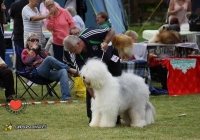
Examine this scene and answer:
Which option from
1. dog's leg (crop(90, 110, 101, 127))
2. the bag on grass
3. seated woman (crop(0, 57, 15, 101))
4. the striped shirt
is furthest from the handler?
the striped shirt

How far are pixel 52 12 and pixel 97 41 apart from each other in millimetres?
4104

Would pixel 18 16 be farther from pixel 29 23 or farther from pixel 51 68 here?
pixel 51 68

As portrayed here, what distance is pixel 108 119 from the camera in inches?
262

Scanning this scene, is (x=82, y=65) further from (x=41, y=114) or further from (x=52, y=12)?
(x=52, y=12)

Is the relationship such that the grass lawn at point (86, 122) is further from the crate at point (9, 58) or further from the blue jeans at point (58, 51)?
the crate at point (9, 58)

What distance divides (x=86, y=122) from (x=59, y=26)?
399 centimetres

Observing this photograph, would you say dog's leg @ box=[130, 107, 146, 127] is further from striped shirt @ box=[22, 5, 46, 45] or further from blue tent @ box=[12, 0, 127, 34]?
blue tent @ box=[12, 0, 127, 34]

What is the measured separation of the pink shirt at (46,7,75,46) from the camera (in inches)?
433

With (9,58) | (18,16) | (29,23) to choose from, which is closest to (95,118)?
(29,23)

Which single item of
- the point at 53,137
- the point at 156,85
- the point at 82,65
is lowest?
the point at 156,85

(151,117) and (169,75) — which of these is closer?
(151,117)

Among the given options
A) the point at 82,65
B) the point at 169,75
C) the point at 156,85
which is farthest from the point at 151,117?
the point at 156,85

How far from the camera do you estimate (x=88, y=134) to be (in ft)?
20.8

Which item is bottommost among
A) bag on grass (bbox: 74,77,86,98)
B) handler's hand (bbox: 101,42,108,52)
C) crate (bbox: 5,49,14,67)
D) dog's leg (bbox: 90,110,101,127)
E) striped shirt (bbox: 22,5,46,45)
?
crate (bbox: 5,49,14,67)
